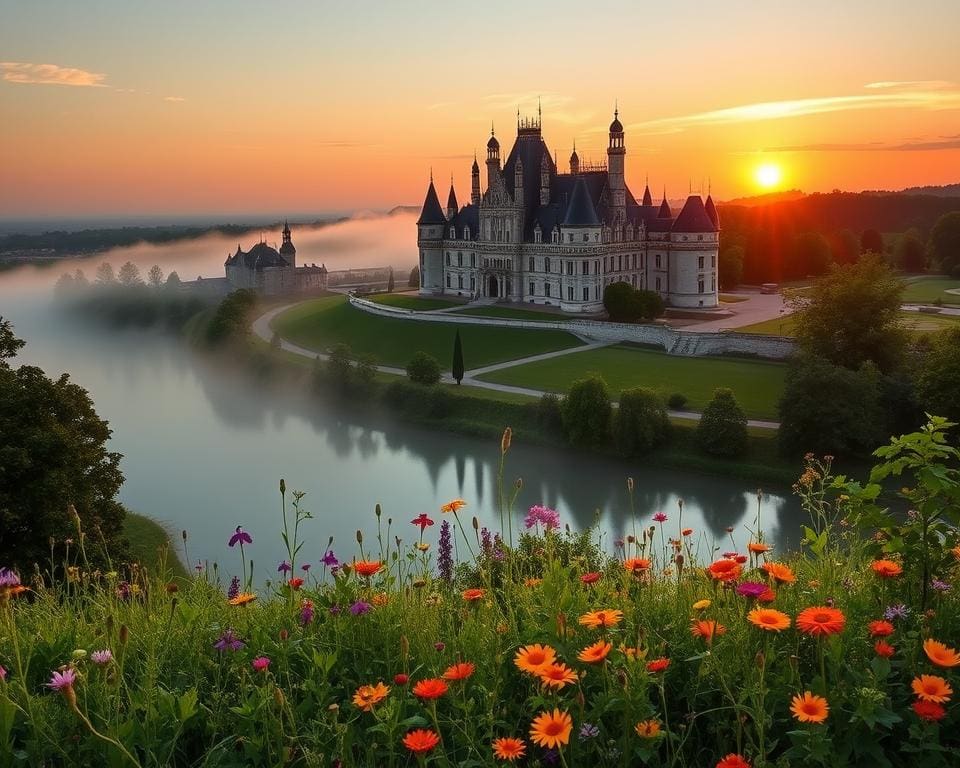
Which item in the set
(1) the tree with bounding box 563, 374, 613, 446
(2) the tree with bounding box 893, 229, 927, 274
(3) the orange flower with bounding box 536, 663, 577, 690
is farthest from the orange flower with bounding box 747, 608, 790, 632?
(2) the tree with bounding box 893, 229, 927, 274

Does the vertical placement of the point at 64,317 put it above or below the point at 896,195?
below

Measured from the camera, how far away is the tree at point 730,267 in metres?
54.2

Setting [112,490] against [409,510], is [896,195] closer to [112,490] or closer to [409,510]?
[409,510]

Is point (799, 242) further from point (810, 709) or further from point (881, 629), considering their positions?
point (810, 709)

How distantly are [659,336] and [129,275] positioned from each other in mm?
44196

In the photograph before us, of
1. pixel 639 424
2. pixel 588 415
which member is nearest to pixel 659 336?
pixel 588 415

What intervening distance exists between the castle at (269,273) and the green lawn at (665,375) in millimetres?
30763

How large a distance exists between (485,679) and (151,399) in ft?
110

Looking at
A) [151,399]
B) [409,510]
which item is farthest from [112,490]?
[151,399]

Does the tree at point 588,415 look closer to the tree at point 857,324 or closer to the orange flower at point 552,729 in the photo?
the tree at point 857,324

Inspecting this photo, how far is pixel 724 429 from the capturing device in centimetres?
2461

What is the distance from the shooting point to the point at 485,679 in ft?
12.4

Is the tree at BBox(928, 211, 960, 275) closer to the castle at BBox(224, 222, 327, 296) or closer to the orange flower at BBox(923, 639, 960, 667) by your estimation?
the castle at BBox(224, 222, 327, 296)

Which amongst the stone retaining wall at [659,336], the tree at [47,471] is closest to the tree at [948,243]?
the stone retaining wall at [659,336]
